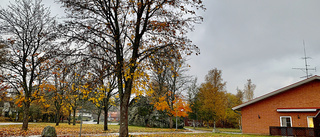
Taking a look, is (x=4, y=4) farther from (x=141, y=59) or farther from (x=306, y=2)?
(x=306, y=2)

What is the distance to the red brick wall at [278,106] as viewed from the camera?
19391mm

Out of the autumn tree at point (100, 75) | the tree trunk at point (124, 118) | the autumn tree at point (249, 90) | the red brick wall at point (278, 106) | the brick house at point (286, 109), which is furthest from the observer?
the autumn tree at point (249, 90)

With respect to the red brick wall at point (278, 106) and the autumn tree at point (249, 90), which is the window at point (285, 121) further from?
the autumn tree at point (249, 90)

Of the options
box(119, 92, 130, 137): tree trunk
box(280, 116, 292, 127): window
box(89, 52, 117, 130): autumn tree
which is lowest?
box(280, 116, 292, 127): window

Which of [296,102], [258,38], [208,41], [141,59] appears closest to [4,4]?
[141,59]

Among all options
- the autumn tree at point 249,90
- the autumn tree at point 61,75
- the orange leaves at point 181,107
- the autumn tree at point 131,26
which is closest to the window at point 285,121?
the orange leaves at point 181,107

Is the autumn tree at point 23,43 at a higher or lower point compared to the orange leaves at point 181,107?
higher

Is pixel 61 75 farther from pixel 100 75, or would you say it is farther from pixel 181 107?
pixel 181 107

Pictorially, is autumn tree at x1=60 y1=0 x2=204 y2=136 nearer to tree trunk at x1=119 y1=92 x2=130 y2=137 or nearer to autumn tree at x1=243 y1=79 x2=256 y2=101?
tree trunk at x1=119 y1=92 x2=130 y2=137

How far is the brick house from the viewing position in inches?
757

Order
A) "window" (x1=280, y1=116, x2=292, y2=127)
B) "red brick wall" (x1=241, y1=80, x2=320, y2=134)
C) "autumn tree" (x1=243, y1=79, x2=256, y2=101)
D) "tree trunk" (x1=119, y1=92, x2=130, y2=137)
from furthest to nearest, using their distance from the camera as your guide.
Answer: "autumn tree" (x1=243, y1=79, x2=256, y2=101)
"window" (x1=280, y1=116, x2=292, y2=127)
"red brick wall" (x1=241, y1=80, x2=320, y2=134)
"tree trunk" (x1=119, y1=92, x2=130, y2=137)

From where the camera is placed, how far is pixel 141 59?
35.0 feet

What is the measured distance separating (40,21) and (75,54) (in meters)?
9.34

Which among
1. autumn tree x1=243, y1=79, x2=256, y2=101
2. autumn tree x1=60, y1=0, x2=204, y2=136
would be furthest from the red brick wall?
autumn tree x1=243, y1=79, x2=256, y2=101
